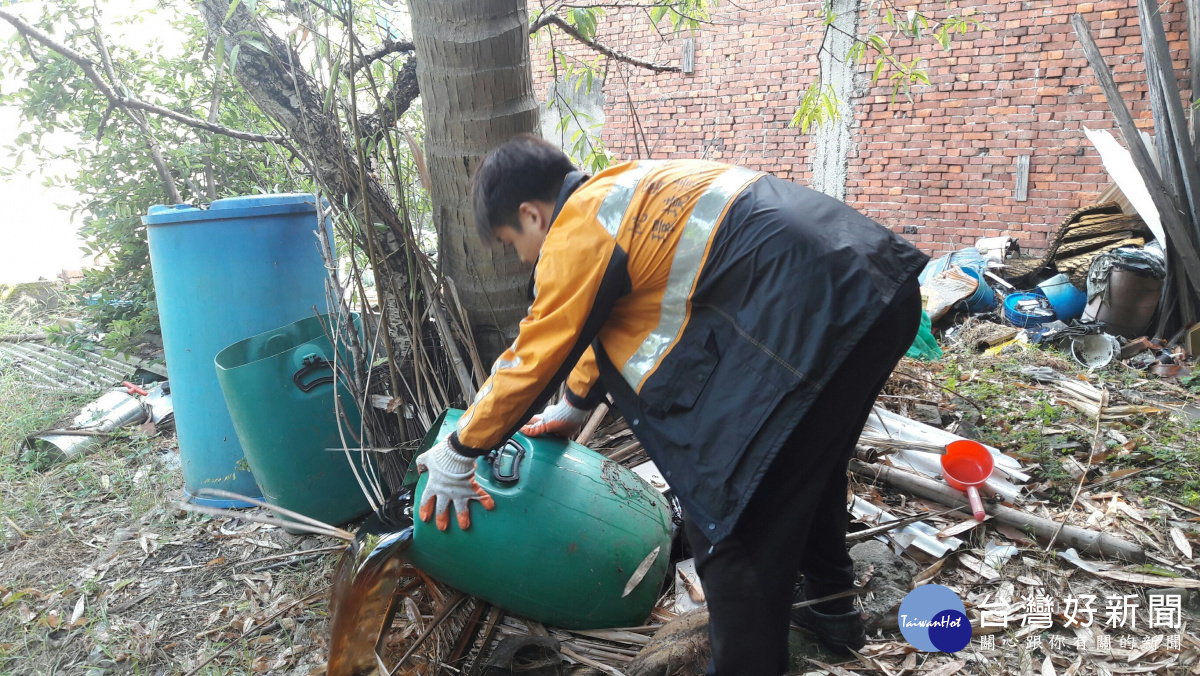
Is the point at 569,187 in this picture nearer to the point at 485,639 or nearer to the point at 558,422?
the point at 558,422

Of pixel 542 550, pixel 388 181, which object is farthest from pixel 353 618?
pixel 388 181

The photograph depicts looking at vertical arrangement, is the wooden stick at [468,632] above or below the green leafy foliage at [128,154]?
below

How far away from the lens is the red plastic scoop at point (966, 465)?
2492 millimetres

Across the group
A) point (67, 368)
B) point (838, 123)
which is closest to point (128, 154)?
point (67, 368)

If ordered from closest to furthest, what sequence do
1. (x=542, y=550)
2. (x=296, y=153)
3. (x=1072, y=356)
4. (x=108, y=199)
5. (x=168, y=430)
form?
(x=542, y=550)
(x=296, y=153)
(x=168, y=430)
(x=108, y=199)
(x=1072, y=356)

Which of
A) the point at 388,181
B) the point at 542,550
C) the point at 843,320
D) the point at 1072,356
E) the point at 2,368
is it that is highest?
the point at 388,181

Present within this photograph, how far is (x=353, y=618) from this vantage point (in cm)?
177

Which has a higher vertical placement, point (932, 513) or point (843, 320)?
point (843, 320)

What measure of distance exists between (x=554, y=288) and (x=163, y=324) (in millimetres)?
2198

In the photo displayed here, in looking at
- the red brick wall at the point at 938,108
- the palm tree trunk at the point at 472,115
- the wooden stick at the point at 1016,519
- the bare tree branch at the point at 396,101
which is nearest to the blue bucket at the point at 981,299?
the red brick wall at the point at 938,108

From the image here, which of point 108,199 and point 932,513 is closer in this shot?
point 932,513

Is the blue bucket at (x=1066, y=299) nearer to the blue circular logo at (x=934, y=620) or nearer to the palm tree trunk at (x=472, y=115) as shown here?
the blue circular logo at (x=934, y=620)

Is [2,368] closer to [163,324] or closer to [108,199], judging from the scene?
[108,199]

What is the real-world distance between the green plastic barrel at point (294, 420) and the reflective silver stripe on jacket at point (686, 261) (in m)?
1.48
